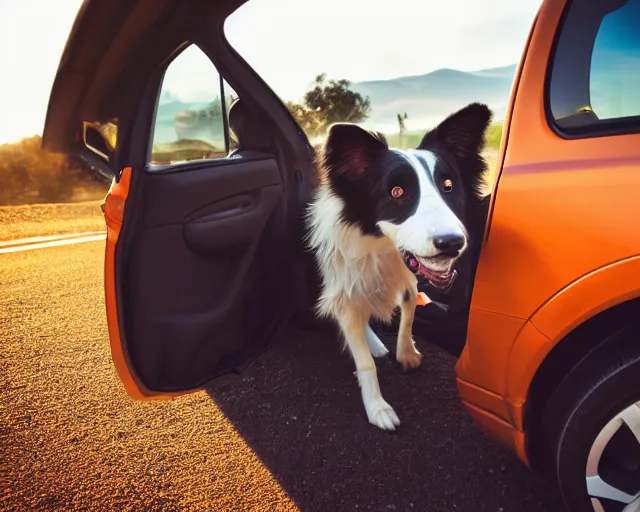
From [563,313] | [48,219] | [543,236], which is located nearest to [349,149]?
[543,236]

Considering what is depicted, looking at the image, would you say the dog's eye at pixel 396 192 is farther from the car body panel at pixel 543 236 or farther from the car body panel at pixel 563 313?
the car body panel at pixel 563 313

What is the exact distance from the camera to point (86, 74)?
4.94 feet

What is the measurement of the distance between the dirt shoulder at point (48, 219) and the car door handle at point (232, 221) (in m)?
5.62

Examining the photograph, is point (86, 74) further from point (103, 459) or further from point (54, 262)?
point (54, 262)

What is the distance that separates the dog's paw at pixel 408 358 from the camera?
2678mm

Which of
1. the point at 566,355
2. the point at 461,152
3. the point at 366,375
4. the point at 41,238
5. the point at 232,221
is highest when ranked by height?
the point at 461,152

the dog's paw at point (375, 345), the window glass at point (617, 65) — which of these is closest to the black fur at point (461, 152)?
the window glass at point (617, 65)

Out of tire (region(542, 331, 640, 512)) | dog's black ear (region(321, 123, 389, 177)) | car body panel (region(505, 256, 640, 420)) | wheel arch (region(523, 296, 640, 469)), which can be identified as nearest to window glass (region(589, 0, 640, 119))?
car body panel (region(505, 256, 640, 420))

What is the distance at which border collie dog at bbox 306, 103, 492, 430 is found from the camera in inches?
70.4

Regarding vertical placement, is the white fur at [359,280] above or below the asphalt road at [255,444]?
above

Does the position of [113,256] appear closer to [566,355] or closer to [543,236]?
[543,236]

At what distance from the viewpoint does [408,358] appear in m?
2.68

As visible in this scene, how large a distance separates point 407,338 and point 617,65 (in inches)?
70.0

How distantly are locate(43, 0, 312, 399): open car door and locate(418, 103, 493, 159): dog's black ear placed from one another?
2.54ft
